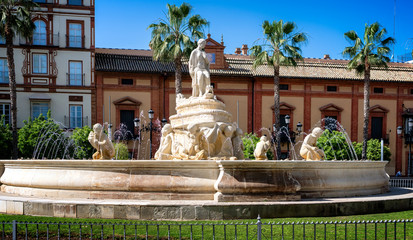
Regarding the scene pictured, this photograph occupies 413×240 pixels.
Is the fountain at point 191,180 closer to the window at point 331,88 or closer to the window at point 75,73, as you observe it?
the window at point 75,73

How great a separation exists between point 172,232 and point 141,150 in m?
28.6

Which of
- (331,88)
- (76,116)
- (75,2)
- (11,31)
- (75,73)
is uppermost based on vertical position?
(75,2)

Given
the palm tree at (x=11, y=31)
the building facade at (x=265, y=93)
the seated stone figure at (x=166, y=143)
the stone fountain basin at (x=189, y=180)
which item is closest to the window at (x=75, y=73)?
the building facade at (x=265, y=93)

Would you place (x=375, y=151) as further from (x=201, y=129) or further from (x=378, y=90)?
(x=201, y=129)

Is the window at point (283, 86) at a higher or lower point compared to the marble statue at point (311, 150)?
higher

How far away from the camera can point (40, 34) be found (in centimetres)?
3575

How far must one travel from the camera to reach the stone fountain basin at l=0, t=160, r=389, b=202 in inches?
398

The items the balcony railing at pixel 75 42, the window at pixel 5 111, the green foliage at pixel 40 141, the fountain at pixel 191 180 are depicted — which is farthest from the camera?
the balcony railing at pixel 75 42

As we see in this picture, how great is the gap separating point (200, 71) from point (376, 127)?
29.8 meters

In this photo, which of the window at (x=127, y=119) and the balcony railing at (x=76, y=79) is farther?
the window at (x=127, y=119)

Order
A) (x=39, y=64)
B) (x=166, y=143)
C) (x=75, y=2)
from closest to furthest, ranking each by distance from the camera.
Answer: (x=166, y=143) < (x=39, y=64) < (x=75, y=2)

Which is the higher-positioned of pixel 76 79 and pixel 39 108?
pixel 76 79

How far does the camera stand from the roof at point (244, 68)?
36781mm

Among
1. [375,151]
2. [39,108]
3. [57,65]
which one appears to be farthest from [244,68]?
[39,108]
